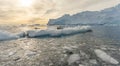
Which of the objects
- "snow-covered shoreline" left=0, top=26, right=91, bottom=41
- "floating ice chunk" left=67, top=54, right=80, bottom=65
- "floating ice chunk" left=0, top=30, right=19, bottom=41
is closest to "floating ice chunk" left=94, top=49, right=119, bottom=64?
"floating ice chunk" left=67, top=54, right=80, bottom=65

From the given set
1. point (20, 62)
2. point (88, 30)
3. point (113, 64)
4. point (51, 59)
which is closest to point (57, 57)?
point (51, 59)

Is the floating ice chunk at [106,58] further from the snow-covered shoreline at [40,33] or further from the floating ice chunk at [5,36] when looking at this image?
the floating ice chunk at [5,36]

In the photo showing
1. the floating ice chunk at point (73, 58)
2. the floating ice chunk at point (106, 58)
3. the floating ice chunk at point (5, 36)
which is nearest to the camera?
the floating ice chunk at point (106, 58)

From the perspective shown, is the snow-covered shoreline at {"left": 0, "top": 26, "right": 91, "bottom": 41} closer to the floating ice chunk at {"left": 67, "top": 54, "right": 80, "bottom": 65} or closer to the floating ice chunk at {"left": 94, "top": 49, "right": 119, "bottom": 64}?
the floating ice chunk at {"left": 67, "top": 54, "right": 80, "bottom": 65}

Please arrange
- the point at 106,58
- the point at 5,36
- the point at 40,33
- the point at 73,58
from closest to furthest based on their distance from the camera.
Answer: the point at 106,58
the point at 73,58
the point at 5,36
the point at 40,33

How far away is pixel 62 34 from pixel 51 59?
44.7 ft

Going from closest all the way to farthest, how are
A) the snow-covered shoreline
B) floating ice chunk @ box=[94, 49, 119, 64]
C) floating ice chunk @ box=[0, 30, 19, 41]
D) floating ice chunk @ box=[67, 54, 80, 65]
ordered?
floating ice chunk @ box=[94, 49, 119, 64] < floating ice chunk @ box=[67, 54, 80, 65] < floating ice chunk @ box=[0, 30, 19, 41] < the snow-covered shoreline

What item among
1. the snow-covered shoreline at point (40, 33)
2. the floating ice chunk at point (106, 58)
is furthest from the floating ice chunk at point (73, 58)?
the snow-covered shoreline at point (40, 33)

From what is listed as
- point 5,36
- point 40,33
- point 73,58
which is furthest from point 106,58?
point 5,36

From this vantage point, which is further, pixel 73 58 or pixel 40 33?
pixel 40 33

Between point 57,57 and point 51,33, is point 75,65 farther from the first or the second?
point 51,33

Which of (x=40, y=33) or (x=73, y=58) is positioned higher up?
(x=40, y=33)

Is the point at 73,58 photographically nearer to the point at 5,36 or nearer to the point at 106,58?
the point at 106,58

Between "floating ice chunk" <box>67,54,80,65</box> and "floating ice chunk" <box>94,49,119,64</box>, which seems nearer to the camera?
"floating ice chunk" <box>94,49,119,64</box>
